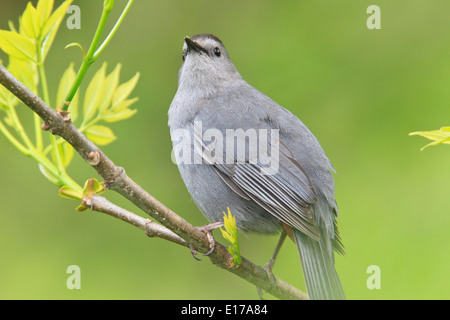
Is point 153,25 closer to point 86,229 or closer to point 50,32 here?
point 86,229

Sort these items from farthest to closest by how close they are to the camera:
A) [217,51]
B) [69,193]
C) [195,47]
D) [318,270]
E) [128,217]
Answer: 1. [217,51]
2. [195,47]
3. [318,270]
4. [128,217]
5. [69,193]

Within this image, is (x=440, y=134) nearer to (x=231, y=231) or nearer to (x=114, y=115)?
(x=231, y=231)

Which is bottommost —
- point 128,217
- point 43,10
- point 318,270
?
point 318,270

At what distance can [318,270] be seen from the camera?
10.1 feet

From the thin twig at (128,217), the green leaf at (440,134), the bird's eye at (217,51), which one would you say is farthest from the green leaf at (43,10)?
the bird's eye at (217,51)

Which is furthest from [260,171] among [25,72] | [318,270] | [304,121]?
[25,72]

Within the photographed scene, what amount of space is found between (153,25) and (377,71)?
1.99m

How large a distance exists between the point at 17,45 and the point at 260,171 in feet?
5.73

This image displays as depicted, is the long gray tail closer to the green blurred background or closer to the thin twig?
the green blurred background

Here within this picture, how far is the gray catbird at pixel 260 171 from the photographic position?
3207mm

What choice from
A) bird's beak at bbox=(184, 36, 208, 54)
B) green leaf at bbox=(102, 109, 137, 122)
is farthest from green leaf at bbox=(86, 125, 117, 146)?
bird's beak at bbox=(184, 36, 208, 54)

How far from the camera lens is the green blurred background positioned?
3746 millimetres

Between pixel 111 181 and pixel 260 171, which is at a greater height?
pixel 260 171

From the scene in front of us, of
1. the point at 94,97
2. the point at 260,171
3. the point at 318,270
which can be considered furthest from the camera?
the point at 260,171
